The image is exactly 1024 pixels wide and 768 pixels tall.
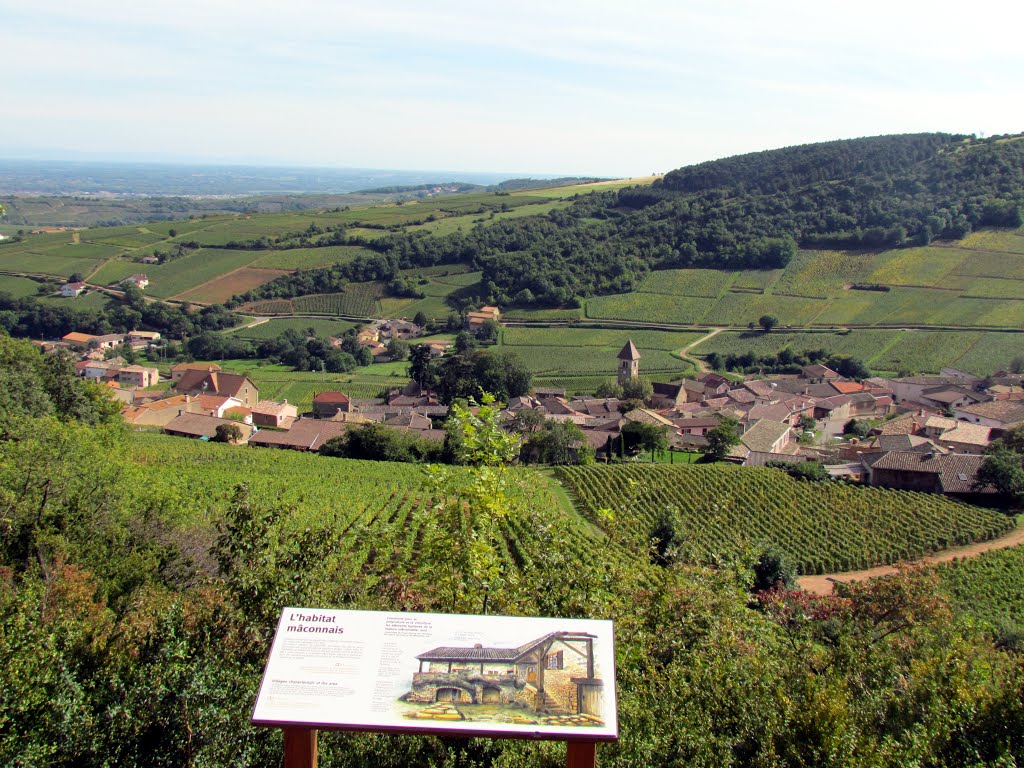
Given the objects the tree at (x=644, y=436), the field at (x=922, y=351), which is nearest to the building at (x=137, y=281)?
the tree at (x=644, y=436)

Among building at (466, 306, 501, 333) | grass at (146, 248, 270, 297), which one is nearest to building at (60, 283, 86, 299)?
grass at (146, 248, 270, 297)

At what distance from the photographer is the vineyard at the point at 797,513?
29.4m

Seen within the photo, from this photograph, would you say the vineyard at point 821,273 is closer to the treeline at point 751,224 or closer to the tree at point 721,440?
the treeline at point 751,224

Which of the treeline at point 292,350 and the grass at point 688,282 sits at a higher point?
the grass at point 688,282

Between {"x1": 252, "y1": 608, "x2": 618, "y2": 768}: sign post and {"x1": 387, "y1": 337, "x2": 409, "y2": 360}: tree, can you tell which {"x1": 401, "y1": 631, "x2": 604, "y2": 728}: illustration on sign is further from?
{"x1": 387, "y1": 337, "x2": 409, "y2": 360}: tree

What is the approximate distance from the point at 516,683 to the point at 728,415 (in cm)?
4644

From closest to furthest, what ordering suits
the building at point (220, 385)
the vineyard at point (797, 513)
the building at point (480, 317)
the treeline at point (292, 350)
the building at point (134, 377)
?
the vineyard at point (797, 513)
the building at point (220, 385)
the building at point (134, 377)
the treeline at point (292, 350)
the building at point (480, 317)

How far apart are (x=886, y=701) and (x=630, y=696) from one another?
348 centimetres

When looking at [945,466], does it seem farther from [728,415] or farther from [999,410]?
[999,410]

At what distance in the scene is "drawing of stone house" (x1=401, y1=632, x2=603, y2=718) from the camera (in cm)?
528

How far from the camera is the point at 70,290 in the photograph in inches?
3519

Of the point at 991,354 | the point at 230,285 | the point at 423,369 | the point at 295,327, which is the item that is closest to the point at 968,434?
the point at 991,354

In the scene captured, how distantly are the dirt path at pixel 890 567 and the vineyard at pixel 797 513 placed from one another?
29 cm

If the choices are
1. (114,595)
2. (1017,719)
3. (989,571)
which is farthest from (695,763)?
(989,571)
